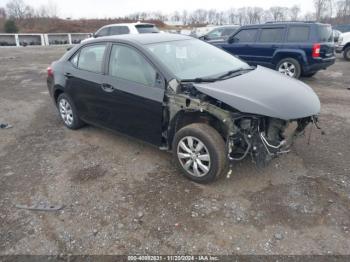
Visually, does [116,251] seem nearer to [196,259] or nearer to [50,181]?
[196,259]

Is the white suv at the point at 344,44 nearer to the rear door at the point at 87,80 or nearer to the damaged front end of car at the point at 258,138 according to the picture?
the damaged front end of car at the point at 258,138

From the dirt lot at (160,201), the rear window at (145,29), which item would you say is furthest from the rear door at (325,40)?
the rear window at (145,29)

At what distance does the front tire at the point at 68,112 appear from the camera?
479cm

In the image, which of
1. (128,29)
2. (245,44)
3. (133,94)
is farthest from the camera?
(128,29)

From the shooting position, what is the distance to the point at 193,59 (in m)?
3.86

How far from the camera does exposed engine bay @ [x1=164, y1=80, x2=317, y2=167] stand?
3029mm

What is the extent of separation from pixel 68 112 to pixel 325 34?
708 centimetres

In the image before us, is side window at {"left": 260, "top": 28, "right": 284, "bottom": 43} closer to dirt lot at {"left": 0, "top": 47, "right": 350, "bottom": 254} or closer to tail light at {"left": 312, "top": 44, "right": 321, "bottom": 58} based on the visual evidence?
tail light at {"left": 312, "top": 44, "right": 321, "bottom": 58}

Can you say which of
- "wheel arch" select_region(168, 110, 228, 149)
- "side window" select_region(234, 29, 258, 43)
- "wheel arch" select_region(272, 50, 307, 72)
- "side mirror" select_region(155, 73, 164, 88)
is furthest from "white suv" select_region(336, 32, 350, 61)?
"side mirror" select_region(155, 73, 164, 88)

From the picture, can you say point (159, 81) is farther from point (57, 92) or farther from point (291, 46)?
point (291, 46)

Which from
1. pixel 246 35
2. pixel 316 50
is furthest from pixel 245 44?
pixel 316 50

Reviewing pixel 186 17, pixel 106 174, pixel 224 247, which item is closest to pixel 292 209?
pixel 224 247

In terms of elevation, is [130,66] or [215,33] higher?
[215,33]

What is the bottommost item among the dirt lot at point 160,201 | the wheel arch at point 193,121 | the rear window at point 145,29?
the dirt lot at point 160,201
